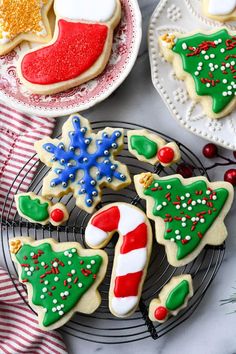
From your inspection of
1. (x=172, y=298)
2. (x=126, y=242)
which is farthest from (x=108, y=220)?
(x=172, y=298)

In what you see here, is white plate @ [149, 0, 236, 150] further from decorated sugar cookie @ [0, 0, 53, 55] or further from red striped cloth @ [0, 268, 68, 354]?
red striped cloth @ [0, 268, 68, 354]

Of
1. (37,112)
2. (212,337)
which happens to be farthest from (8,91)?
(212,337)

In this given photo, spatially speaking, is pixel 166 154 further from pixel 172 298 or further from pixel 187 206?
pixel 172 298

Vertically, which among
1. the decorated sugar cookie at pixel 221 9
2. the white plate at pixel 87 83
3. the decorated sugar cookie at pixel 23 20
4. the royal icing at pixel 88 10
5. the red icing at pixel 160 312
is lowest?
the red icing at pixel 160 312

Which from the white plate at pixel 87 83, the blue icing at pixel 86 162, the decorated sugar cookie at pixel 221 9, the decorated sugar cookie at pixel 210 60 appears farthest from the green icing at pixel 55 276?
the decorated sugar cookie at pixel 221 9

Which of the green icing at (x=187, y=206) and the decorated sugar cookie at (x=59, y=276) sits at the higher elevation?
the green icing at (x=187, y=206)

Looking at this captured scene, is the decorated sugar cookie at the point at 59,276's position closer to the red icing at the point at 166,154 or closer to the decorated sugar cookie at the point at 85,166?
the decorated sugar cookie at the point at 85,166

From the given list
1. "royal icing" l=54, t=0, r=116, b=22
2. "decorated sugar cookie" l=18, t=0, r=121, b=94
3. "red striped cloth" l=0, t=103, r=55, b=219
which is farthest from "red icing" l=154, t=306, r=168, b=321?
"royal icing" l=54, t=0, r=116, b=22
